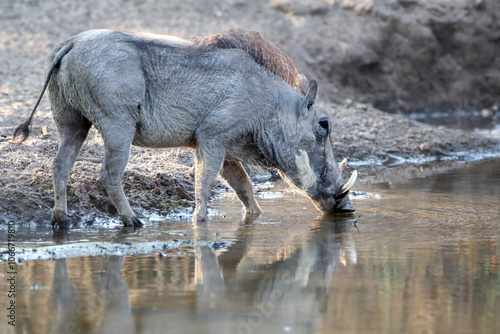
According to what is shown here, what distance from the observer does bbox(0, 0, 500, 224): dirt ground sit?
22.9ft

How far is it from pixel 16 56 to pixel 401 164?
22.5ft

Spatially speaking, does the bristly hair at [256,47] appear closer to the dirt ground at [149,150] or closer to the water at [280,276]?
the water at [280,276]

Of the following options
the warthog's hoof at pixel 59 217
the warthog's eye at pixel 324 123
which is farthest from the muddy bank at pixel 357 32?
the warthog's eye at pixel 324 123

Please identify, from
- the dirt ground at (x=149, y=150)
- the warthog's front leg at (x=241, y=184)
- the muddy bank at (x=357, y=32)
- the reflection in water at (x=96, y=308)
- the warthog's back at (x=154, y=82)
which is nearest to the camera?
the reflection in water at (x=96, y=308)

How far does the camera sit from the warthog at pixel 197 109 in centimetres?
613

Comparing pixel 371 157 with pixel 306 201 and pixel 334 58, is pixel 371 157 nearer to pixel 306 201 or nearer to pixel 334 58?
pixel 306 201

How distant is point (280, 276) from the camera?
191 inches

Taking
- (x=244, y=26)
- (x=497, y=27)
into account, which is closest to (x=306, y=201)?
(x=244, y=26)

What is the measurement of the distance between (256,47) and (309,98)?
2.25 ft

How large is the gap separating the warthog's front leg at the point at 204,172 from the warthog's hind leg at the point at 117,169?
0.57 metres

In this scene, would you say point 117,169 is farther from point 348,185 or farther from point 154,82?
point 348,185

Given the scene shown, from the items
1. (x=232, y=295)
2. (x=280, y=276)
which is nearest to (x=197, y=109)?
(x=280, y=276)

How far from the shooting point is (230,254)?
17.8 ft

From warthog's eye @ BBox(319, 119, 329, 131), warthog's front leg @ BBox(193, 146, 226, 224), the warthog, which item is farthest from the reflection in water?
warthog's eye @ BBox(319, 119, 329, 131)
